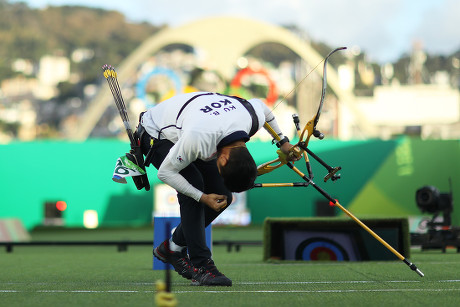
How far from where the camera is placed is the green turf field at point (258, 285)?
4.87 metres

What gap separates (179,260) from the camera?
610 centimetres

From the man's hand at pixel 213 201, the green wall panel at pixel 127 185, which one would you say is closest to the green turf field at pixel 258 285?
the man's hand at pixel 213 201

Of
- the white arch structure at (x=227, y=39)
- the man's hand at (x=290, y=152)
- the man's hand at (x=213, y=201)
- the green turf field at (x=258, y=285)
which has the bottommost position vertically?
the green turf field at (x=258, y=285)

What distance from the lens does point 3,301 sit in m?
4.94

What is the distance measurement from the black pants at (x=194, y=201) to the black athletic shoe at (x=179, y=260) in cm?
22

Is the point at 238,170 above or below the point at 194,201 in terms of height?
above

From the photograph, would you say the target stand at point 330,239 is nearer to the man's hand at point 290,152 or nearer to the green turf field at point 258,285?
the green turf field at point 258,285

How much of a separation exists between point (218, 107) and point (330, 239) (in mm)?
3688

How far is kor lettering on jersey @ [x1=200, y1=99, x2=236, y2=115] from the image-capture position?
5457 mm

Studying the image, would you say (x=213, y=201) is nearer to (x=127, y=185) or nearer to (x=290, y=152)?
(x=290, y=152)

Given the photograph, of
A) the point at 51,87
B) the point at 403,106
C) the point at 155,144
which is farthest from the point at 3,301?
the point at 51,87

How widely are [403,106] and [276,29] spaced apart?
158 feet

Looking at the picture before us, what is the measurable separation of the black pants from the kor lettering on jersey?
42 centimetres

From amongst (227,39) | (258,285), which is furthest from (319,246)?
(227,39)
